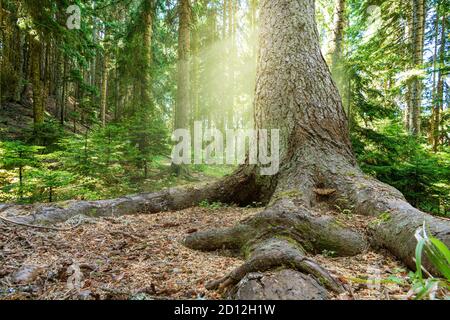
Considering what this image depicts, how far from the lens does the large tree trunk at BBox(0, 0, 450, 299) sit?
1740 mm

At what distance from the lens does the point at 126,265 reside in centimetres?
211

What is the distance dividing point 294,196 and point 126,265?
1841mm

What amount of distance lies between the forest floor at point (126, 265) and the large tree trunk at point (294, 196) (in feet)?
0.49

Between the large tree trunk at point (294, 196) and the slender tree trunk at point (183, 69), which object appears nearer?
the large tree trunk at point (294, 196)

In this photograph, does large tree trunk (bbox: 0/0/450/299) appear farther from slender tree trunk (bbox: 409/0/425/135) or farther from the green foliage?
slender tree trunk (bbox: 409/0/425/135)

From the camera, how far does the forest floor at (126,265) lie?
1644 millimetres

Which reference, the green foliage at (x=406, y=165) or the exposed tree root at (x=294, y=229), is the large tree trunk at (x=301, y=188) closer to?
the exposed tree root at (x=294, y=229)

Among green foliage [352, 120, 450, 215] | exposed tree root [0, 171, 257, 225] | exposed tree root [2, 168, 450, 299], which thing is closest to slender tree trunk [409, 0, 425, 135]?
green foliage [352, 120, 450, 215]

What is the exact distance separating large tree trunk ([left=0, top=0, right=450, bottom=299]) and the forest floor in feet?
0.49

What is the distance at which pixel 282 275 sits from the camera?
1.63m

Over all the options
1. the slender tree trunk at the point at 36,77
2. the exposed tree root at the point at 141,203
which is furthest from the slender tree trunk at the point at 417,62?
the slender tree trunk at the point at 36,77

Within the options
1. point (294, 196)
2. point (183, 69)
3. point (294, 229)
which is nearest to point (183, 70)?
point (183, 69)
